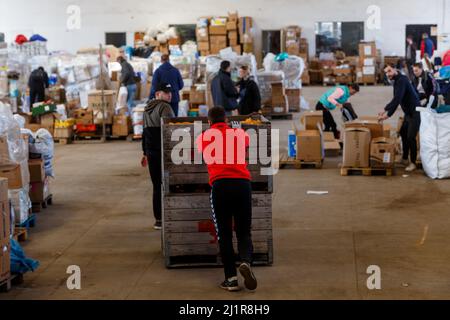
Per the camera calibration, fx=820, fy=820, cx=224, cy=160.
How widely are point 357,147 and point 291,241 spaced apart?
4.00 metres

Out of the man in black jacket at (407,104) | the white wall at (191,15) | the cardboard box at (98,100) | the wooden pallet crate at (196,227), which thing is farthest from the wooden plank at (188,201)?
the white wall at (191,15)

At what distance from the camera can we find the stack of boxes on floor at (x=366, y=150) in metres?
12.2

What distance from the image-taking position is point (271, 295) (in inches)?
266

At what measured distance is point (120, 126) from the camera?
17266 millimetres

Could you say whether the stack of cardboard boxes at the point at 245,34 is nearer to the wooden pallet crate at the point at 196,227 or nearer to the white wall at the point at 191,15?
the white wall at the point at 191,15

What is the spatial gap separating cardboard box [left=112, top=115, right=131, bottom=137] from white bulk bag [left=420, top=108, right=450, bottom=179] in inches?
286

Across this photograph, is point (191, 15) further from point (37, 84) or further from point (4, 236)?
point (4, 236)

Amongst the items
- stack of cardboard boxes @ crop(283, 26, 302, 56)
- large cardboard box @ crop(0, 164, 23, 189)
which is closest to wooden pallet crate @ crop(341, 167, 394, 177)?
large cardboard box @ crop(0, 164, 23, 189)

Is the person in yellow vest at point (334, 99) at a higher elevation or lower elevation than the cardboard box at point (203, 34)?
lower

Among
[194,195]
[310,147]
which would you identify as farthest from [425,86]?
[194,195]

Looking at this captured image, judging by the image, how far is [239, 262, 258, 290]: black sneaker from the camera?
671 cm

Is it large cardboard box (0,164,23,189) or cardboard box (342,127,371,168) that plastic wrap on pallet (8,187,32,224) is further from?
cardboard box (342,127,371,168)

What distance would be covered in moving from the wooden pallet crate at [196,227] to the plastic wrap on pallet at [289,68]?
47.8ft
